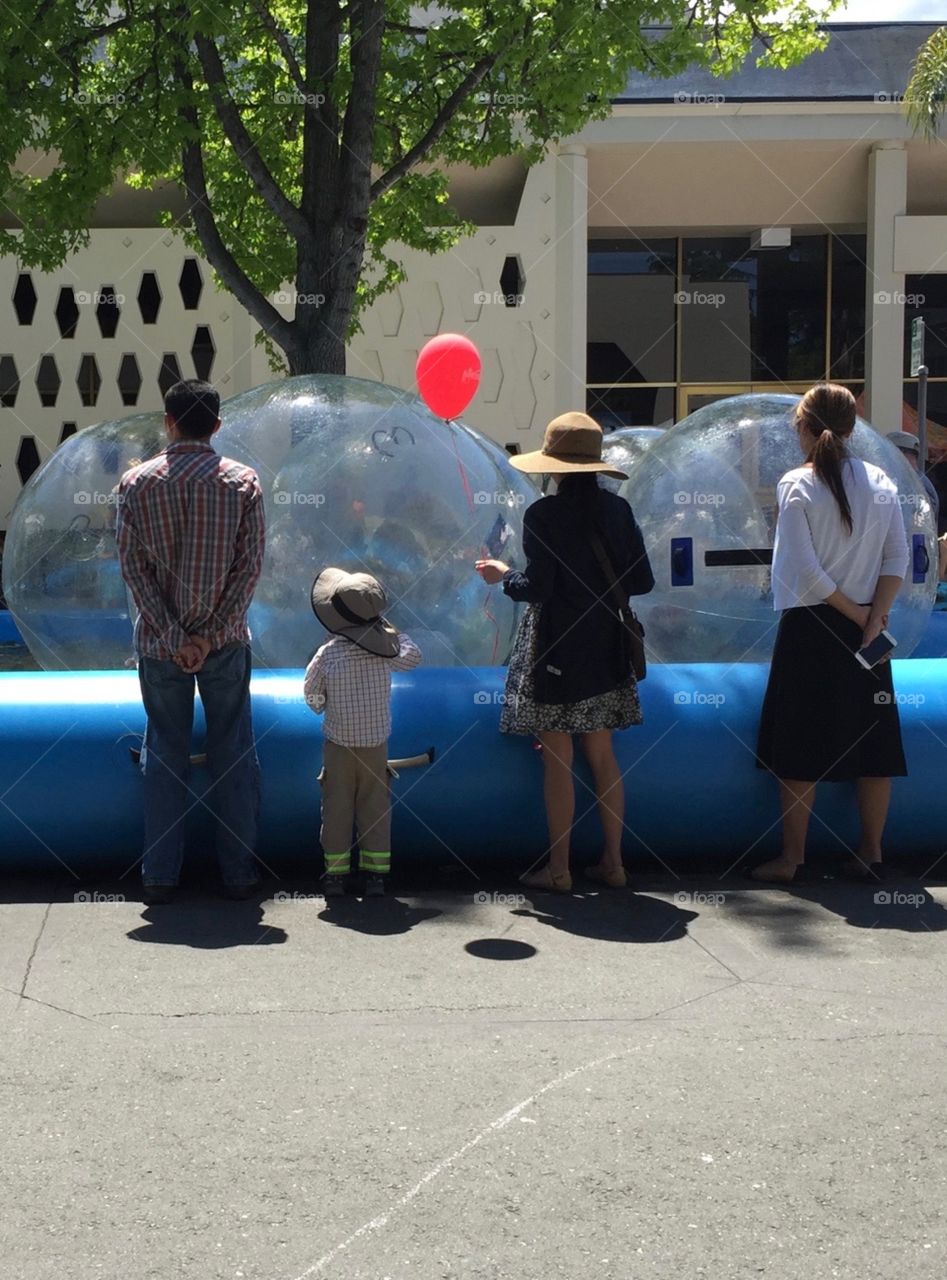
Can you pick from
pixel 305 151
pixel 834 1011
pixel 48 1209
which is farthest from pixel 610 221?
pixel 48 1209

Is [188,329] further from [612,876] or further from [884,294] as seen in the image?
[612,876]

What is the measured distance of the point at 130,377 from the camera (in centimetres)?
2145

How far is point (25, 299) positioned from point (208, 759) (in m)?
17.9

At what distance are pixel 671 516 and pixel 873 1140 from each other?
4241 millimetres

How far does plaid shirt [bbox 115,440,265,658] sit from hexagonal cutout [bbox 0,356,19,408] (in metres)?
17.4

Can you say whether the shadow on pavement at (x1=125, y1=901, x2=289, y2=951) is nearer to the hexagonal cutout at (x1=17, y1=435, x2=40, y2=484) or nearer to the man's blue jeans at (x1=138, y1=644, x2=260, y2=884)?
the man's blue jeans at (x1=138, y1=644, x2=260, y2=884)

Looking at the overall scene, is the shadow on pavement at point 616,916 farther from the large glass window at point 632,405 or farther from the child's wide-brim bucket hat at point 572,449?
the large glass window at point 632,405

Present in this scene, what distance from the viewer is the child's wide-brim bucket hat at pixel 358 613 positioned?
5434 millimetres

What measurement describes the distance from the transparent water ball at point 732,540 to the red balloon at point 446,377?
1.11 m

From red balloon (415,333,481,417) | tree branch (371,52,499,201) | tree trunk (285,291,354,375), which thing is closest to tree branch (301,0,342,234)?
tree branch (371,52,499,201)

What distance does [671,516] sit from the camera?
284 inches

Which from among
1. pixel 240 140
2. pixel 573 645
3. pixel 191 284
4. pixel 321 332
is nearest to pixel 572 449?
pixel 573 645

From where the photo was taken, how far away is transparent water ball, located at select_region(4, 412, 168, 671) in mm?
8008

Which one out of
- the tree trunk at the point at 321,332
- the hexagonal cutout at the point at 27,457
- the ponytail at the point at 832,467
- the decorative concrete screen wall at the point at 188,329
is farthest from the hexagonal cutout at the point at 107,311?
the ponytail at the point at 832,467
